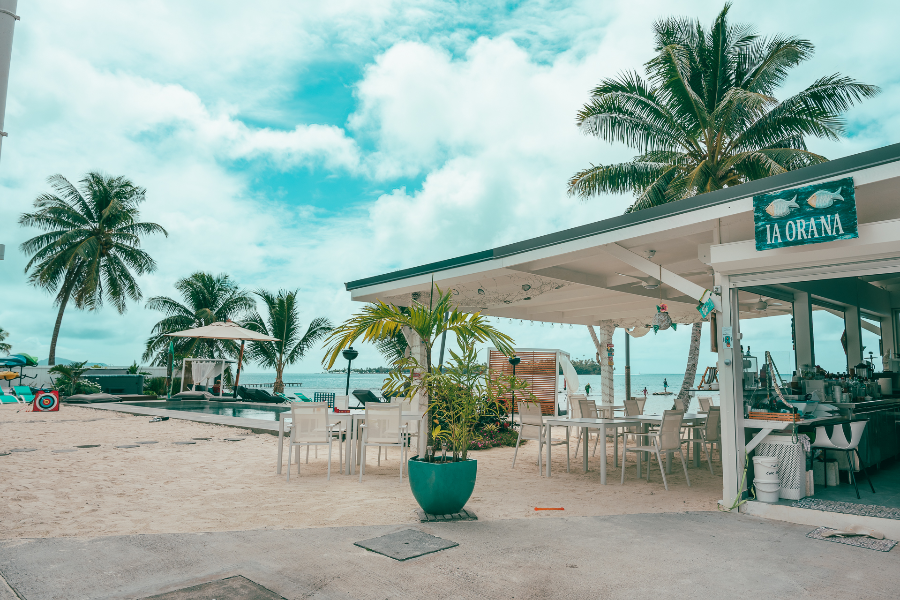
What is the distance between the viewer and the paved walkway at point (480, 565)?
2.85 metres

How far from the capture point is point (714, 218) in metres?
4.73

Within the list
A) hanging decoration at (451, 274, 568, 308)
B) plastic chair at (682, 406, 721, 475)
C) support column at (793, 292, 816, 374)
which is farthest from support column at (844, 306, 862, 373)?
hanging decoration at (451, 274, 568, 308)

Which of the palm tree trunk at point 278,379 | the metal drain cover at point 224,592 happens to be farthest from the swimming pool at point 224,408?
the metal drain cover at point 224,592

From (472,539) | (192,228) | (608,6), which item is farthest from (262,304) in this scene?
(472,539)

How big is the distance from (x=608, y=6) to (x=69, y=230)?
2198 centimetres

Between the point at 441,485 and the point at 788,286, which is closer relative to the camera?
the point at 441,485

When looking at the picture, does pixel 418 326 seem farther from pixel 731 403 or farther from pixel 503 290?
pixel 503 290

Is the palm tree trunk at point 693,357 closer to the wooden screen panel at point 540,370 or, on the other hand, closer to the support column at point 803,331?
the support column at point 803,331

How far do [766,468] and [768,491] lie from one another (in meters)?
0.19

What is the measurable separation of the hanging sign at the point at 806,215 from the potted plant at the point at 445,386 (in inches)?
89.5

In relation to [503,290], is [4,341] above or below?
above

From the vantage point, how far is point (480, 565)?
328 centimetres

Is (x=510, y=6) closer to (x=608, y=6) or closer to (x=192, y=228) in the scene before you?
(x=608, y=6)

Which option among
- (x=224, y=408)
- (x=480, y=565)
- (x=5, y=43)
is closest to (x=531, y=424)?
(x=480, y=565)
